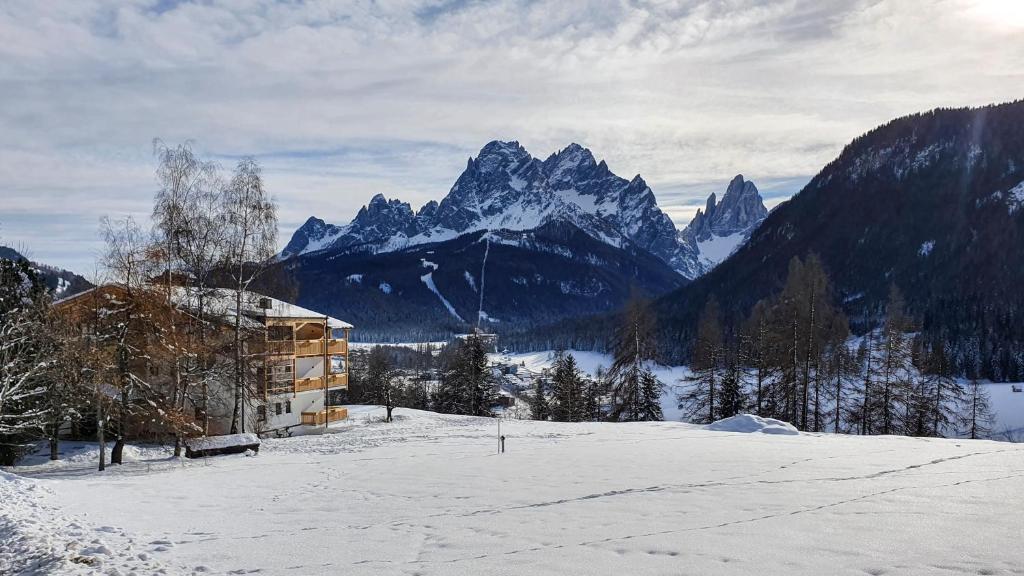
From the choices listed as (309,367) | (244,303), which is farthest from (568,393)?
(244,303)

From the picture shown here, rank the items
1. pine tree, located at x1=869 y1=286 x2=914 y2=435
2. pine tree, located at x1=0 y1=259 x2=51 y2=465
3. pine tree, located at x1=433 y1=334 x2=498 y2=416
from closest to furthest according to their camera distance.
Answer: pine tree, located at x1=0 y1=259 x2=51 y2=465 → pine tree, located at x1=869 y1=286 x2=914 y2=435 → pine tree, located at x1=433 y1=334 x2=498 y2=416

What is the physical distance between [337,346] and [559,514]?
34.0 metres

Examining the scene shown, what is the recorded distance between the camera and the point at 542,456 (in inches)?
743

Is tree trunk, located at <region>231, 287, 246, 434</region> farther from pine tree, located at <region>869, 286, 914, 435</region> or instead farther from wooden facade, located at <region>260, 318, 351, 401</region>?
pine tree, located at <region>869, 286, 914, 435</region>

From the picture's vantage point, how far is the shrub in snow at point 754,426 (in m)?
24.7

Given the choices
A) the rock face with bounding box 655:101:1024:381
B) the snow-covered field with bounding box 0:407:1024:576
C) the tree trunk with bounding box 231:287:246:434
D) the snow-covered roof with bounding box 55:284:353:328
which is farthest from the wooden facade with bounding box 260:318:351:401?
the rock face with bounding box 655:101:1024:381

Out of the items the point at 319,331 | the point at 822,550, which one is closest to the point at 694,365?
the point at 319,331

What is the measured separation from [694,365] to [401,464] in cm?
3126

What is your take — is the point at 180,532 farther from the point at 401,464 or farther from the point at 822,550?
the point at 822,550

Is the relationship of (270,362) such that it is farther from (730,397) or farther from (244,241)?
(730,397)

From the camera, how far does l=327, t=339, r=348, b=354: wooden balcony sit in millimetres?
39331

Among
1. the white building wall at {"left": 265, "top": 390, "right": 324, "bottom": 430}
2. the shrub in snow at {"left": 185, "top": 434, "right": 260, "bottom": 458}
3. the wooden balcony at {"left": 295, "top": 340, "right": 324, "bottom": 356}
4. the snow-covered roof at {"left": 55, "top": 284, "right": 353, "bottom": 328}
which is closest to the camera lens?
the shrub in snow at {"left": 185, "top": 434, "right": 260, "bottom": 458}

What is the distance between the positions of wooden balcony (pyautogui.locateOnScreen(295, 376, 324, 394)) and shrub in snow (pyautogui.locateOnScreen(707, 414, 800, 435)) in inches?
932

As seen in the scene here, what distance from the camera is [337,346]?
41938 millimetres
